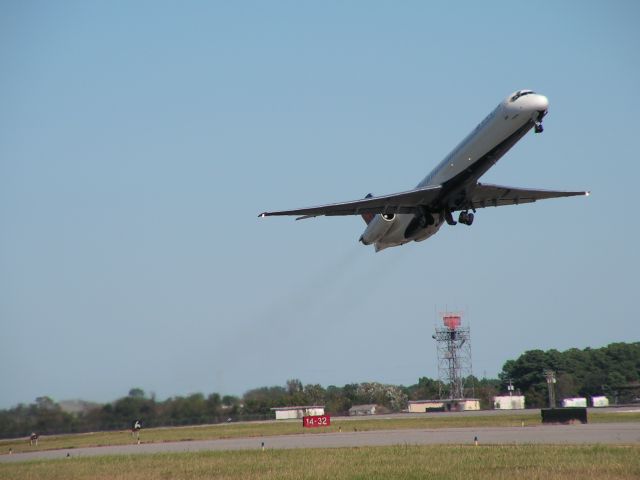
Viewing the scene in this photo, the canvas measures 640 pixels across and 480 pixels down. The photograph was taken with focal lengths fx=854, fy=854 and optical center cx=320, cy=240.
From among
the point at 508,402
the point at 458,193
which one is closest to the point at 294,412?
the point at 508,402

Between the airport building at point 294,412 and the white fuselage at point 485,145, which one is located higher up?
the white fuselage at point 485,145

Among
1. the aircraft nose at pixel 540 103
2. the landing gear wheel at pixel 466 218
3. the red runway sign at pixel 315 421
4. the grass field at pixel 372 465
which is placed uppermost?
the aircraft nose at pixel 540 103

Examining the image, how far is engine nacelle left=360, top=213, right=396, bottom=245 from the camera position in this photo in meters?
51.7

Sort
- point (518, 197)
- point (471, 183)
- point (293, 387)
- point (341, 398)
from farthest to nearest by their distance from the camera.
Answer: point (341, 398)
point (293, 387)
point (518, 197)
point (471, 183)

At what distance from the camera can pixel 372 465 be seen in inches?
1356

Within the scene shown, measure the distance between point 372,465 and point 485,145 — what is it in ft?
58.5

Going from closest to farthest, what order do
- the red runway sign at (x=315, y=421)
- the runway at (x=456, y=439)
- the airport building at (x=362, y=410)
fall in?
the runway at (x=456, y=439)
the red runway sign at (x=315, y=421)
the airport building at (x=362, y=410)

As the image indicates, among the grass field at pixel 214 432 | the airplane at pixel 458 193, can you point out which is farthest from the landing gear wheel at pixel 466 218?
the grass field at pixel 214 432

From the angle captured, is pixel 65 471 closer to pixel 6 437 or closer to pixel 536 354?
pixel 6 437

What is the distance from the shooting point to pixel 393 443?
1850 inches

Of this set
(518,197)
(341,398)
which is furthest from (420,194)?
(341,398)

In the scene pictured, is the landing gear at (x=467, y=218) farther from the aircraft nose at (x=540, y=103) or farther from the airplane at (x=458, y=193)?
the aircraft nose at (x=540, y=103)

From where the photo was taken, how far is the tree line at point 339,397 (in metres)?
72.6

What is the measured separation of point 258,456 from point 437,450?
8715 millimetres
